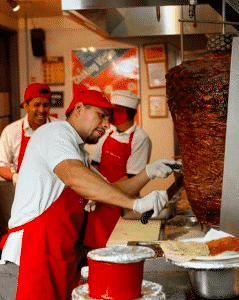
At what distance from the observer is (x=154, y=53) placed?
5371 mm

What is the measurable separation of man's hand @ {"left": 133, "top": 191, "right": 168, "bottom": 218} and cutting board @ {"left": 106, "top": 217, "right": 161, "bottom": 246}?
11.9 inches

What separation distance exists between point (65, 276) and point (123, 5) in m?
1.15

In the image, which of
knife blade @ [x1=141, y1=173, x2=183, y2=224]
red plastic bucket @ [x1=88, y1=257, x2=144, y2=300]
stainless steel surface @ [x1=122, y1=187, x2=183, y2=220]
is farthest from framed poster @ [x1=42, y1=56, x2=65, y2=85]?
red plastic bucket @ [x1=88, y1=257, x2=144, y2=300]

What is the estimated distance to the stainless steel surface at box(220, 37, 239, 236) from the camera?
4.25 ft

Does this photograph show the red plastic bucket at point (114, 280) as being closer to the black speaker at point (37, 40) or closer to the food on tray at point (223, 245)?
the food on tray at point (223, 245)

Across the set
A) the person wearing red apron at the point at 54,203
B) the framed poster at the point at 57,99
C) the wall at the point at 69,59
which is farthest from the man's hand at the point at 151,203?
the framed poster at the point at 57,99

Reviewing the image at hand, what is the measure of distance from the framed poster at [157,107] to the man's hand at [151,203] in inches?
138

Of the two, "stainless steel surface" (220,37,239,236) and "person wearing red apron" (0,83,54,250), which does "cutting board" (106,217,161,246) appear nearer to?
"stainless steel surface" (220,37,239,236)

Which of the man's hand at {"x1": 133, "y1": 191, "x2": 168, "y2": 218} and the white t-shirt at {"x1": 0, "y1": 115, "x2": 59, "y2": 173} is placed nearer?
the man's hand at {"x1": 133, "y1": 191, "x2": 168, "y2": 218}

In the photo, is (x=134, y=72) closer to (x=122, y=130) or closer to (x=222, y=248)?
(x=122, y=130)

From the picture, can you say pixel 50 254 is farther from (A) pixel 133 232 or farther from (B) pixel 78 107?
(B) pixel 78 107

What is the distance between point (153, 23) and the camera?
4.18 meters

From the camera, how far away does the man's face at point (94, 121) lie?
85.7 inches

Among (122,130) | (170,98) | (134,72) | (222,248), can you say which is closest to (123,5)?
(170,98)
